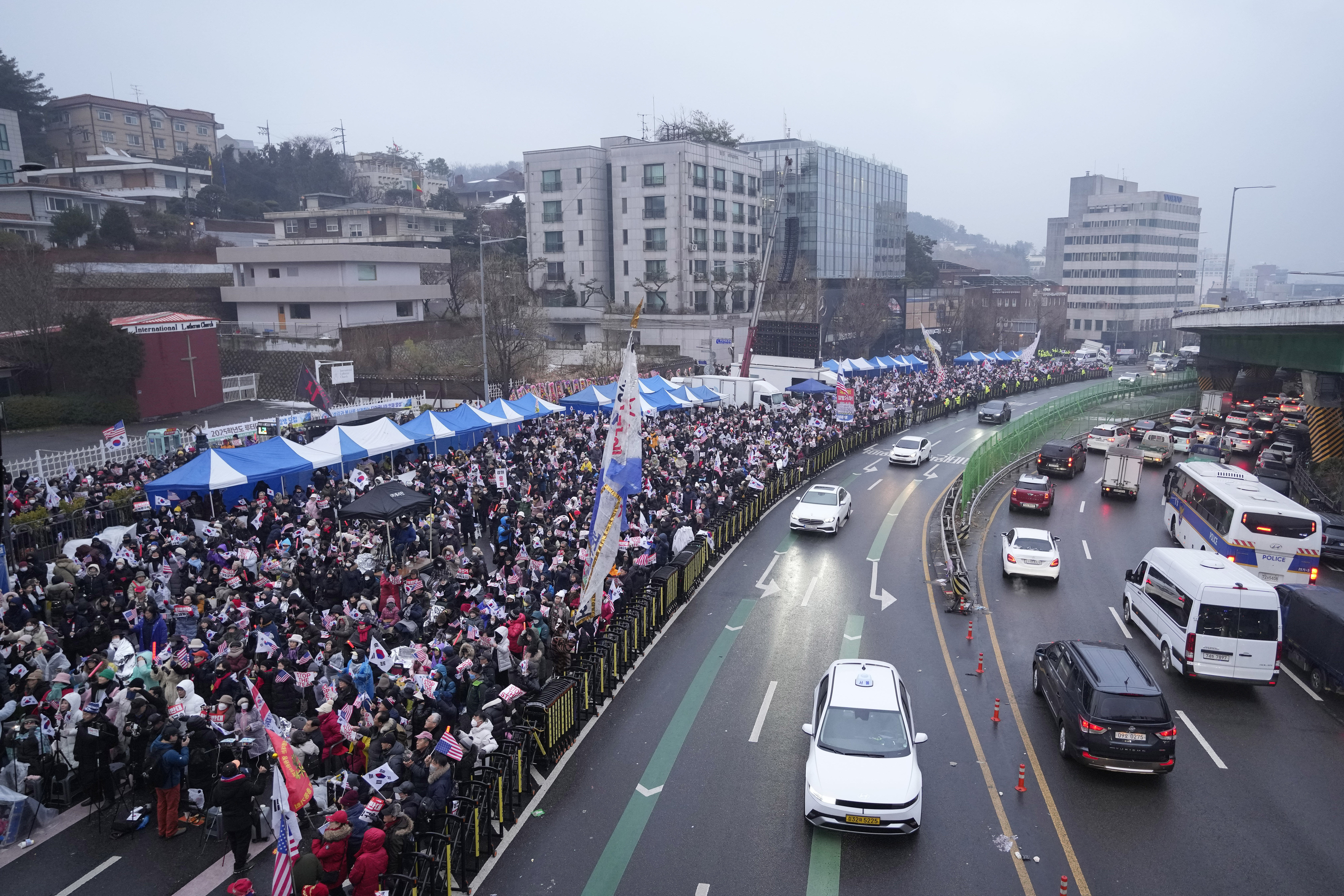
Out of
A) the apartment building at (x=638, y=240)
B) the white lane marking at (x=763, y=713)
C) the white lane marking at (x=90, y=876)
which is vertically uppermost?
the apartment building at (x=638, y=240)

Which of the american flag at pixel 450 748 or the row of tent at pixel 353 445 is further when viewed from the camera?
the row of tent at pixel 353 445

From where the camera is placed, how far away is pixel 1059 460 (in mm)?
36062

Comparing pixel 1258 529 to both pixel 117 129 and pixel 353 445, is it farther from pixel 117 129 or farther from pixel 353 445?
pixel 117 129

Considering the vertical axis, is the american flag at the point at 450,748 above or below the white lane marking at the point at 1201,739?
above

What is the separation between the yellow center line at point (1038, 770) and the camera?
10016mm

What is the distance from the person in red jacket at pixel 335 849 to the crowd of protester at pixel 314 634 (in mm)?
20

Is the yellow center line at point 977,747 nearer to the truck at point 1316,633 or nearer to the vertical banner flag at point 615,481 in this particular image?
the truck at point 1316,633

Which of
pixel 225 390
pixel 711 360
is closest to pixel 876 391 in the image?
pixel 711 360

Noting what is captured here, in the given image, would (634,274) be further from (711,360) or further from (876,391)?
(876,391)

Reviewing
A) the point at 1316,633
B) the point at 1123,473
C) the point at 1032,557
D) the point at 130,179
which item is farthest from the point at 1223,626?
the point at 130,179

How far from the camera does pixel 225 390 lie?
43281 millimetres

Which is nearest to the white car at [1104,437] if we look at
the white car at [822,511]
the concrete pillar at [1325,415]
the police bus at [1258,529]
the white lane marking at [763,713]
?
the concrete pillar at [1325,415]

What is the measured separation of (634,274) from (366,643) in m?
61.0

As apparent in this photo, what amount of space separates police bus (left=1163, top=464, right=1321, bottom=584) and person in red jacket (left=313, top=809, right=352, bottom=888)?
1788 centimetres
